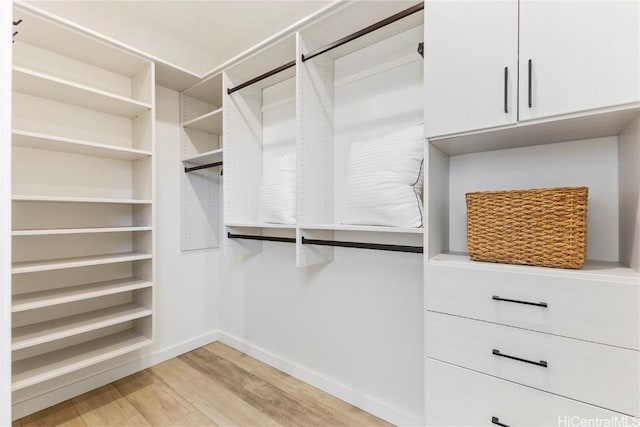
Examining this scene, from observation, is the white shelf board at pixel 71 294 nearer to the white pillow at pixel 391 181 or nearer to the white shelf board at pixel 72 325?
the white shelf board at pixel 72 325

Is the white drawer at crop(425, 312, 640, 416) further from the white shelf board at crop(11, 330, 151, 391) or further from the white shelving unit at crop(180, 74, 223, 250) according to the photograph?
the white shelving unit at crop(180, 74, 223, 250)

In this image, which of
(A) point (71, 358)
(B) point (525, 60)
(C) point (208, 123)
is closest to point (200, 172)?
(C) point (208, 123)

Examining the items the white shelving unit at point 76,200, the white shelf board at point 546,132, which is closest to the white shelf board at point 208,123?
the white shelving unit at point 76,200

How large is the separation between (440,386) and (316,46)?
6.41 ft

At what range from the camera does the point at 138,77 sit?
2250 millimetres

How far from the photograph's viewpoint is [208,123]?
2576 millimetres

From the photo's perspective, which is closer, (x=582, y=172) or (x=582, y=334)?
(x=582, y=334)

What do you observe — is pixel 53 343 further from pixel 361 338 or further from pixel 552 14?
pixel 552 14

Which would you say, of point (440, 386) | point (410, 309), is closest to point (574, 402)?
point (440, 386)

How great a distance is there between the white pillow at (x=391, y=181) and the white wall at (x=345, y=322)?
0.33 m

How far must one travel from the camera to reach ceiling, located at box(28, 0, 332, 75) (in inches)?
82.3

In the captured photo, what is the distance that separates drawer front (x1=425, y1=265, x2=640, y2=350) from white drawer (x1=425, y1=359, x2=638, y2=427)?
0.22 m

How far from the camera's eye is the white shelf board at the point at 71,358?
1.66 meters

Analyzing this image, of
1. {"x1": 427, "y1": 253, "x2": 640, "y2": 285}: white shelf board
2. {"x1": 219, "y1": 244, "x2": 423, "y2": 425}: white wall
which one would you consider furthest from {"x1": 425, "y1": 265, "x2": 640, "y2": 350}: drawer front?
{"x1": 219, "y1": 244, "x2": 423, "y2": 425}: white wall
